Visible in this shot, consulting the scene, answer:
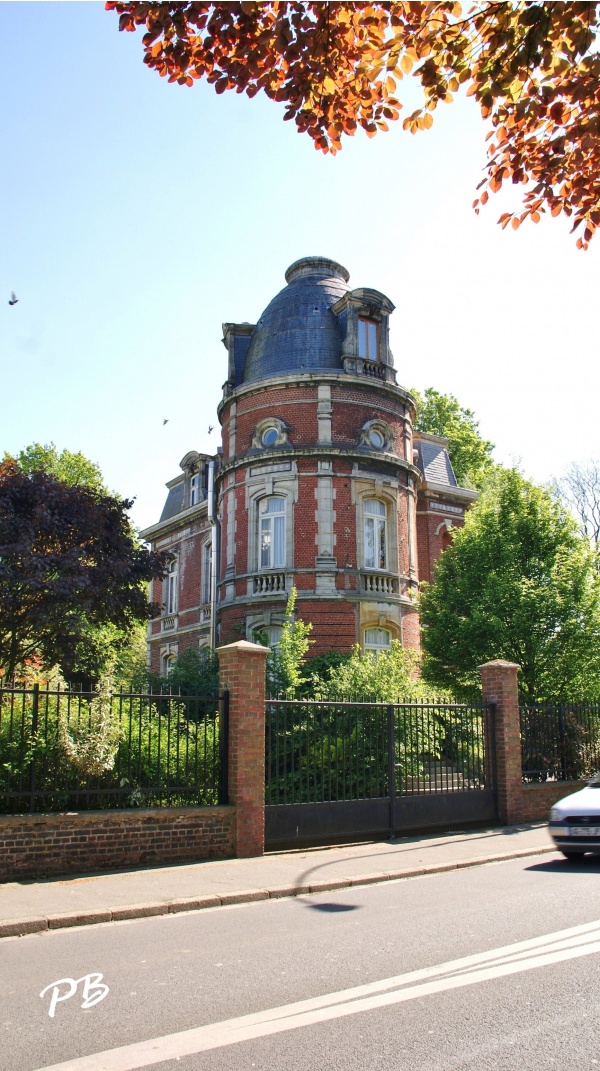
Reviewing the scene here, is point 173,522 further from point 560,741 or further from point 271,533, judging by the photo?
point 560,741

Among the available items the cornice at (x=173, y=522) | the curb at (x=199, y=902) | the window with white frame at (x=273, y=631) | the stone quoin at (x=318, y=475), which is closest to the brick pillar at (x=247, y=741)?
the curb at (x=199, y=902)

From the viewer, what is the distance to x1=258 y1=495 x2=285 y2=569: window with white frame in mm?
24567

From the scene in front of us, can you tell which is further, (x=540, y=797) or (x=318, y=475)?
(x=318, y=475)

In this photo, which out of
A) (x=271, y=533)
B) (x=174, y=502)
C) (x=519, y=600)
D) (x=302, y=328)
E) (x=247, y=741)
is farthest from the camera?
(x=174, y=502)

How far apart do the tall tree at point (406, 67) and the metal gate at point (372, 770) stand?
782cm

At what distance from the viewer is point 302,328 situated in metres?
26.1

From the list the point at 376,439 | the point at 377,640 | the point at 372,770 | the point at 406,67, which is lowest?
the point at 372,770

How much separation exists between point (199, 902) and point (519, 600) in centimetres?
1165

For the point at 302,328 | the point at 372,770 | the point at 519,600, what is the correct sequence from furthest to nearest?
the point at 302,328 → the point at 519,600 → the point at 372,770

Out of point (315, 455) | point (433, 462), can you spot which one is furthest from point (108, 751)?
point (433, 462)

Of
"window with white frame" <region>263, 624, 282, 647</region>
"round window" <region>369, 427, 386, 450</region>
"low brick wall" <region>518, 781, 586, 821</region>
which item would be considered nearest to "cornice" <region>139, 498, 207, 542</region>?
"round window" <region>369, 427, 386, 450</region>

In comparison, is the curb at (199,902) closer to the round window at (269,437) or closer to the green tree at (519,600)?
the green tree at (519,600)

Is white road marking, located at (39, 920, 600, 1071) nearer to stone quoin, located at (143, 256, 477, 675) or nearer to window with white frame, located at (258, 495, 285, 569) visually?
stone quoin, located at (143, 256, 477, 675)

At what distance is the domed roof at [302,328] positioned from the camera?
84.1 ft
